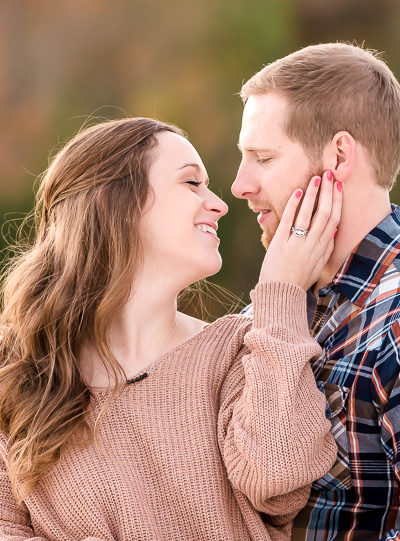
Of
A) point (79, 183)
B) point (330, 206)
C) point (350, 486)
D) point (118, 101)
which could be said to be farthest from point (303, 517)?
point (118, 101)

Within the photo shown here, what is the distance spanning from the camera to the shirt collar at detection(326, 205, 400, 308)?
2.04m

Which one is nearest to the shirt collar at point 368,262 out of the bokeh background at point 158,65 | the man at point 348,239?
the man at point 348,239

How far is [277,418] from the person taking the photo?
1853mm

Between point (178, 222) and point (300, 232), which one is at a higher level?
point (178, 222)

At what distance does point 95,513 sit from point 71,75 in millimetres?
5502

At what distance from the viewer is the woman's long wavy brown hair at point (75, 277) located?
2078 millimetres

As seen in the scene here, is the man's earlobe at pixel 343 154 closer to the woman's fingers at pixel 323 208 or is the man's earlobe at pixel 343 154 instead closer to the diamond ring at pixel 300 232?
the woman's fingers at pixel 323 208

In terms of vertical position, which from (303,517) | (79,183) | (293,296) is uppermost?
(79,183)

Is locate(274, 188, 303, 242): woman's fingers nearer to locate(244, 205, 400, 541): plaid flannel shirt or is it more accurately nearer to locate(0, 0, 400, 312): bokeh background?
locate(244, 205, 400, 541): plaid flannel shirt

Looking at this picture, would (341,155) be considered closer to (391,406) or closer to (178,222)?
(178,222)

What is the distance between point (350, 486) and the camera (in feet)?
6.33

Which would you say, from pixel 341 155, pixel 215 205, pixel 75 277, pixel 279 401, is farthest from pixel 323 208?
pixel 75 277

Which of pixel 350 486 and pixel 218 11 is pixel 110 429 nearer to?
pixel 350 486

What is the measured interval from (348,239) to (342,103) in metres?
0.38
